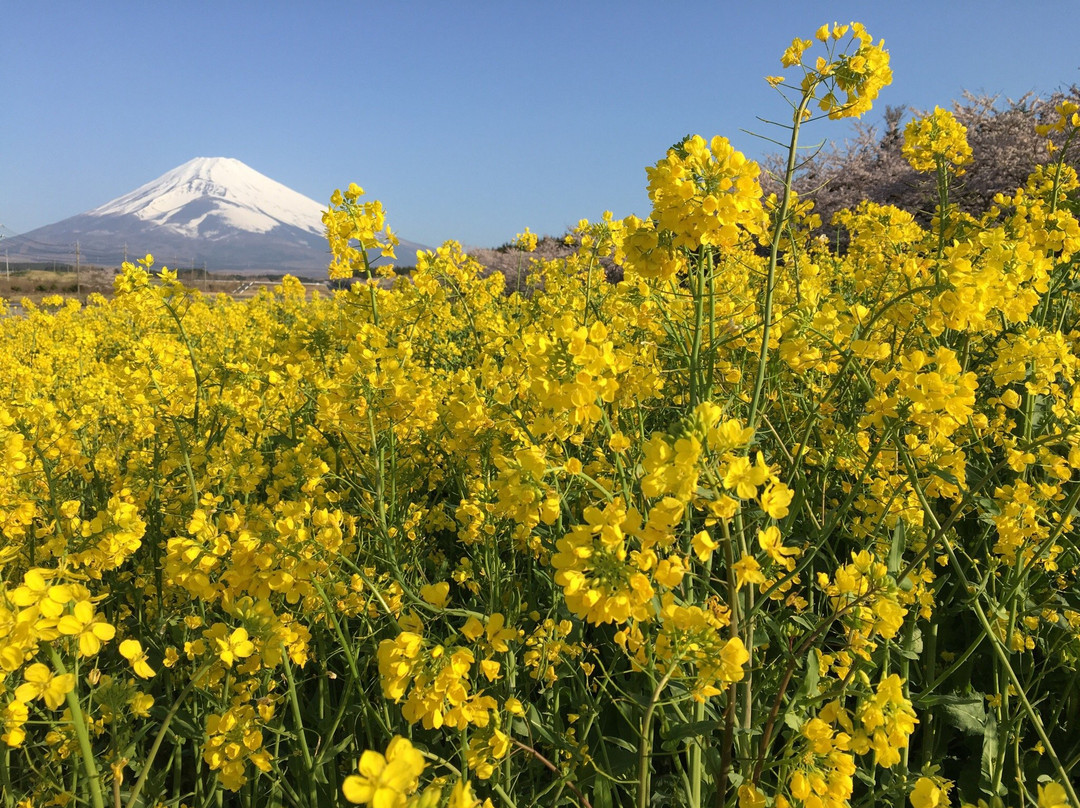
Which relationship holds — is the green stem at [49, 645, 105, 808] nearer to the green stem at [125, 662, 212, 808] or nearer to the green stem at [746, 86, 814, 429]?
the green stem at [125, 662, 212, 808]

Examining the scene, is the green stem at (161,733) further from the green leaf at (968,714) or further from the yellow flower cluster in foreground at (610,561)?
the green leaf at (968,714)

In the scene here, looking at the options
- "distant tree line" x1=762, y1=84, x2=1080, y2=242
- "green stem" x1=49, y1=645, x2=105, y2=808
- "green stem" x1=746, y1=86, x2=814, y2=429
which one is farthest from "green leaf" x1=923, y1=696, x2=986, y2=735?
"distant tree line" x1=762, y1=84, x2=1080, y2=242

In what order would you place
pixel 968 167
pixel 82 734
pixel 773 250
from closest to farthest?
pixel 82 734, pixel 773 250, pixel 968 167

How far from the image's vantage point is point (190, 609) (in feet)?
7.80

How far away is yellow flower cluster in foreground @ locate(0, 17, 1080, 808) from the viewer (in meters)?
1.18

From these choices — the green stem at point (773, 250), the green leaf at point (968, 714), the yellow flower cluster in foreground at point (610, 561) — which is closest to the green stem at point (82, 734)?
the yellow flower cluster in foreground at point (610, 561)

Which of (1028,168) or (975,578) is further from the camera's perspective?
(1028,168)

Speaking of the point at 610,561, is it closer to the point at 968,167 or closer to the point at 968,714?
the point at 968,714

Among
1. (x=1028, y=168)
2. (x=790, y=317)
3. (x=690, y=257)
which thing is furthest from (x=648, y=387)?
(x=1028, y=168)

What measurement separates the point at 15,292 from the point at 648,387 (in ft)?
117

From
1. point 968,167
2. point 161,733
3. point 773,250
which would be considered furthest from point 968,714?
point 968,167

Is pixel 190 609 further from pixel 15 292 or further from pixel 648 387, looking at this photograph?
pixel 15 292

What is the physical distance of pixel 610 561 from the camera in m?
1.07

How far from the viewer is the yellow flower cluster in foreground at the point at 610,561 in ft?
3.86
